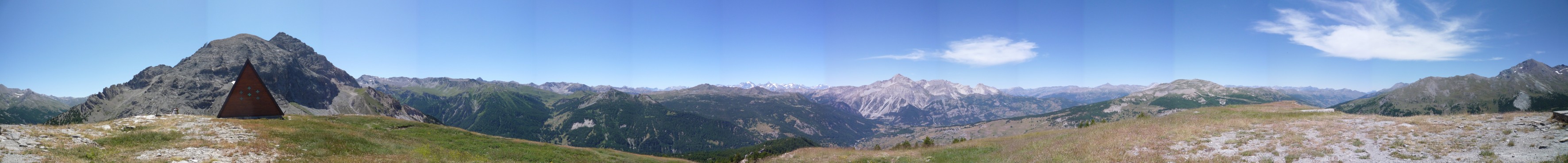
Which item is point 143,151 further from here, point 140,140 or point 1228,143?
point 1228,143

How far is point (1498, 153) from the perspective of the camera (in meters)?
19.5

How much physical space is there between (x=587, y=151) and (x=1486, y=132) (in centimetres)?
5008

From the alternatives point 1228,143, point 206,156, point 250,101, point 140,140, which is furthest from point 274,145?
point 1228,143

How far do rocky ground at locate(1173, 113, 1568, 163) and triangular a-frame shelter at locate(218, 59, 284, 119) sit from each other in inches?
3252

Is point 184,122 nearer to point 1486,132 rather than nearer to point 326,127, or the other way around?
point 326,127

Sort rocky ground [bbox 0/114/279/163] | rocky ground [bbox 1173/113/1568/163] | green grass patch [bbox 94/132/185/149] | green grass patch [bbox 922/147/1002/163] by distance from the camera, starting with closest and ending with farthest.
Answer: rocky ground [bbox 1173/113/1568/163] → rocky ground [bbox 0/114/279/163] → green grass patch [bbox 94/132/185/149] → green grass patch [bbox 922/147/1002/163]

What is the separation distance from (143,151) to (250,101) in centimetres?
4707

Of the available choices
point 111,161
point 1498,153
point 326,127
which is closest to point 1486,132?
point 1498,153

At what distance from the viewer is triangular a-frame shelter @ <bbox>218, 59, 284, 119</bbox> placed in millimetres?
59344

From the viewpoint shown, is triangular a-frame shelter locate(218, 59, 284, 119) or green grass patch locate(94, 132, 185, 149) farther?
triangular a-frame shelter locate(218, 59, 284, 119)

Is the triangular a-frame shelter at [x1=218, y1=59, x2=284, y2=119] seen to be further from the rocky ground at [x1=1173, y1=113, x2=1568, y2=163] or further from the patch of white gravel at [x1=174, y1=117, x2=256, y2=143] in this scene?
the rocky ground at [x1=1173, y1=113, x2=1568, y2=163]

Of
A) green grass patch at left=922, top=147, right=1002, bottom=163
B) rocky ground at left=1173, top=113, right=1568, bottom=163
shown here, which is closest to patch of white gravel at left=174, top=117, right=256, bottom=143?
green grass patch at left=922, top=147, right=1002, bottom=163

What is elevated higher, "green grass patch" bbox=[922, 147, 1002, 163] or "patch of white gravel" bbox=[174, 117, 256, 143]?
"patch of white gravel" bbox=[174, 117, 256, 143]

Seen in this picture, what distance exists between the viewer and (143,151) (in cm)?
2461
